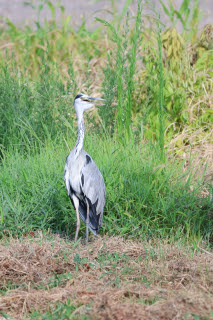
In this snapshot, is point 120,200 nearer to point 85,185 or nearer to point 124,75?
point 85,185

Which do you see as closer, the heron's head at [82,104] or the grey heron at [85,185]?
the grey heron at [85,185]

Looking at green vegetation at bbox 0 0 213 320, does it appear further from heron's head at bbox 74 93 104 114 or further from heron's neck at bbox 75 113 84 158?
heron's head at bbox 74 93 104 114

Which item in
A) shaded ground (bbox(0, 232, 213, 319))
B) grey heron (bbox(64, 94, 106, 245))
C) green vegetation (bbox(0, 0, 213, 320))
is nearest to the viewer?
shaded ground (bbox(0, 232, 213, 319))

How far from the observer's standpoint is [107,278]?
11.3 ft

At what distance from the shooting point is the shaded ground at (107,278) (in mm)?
2799

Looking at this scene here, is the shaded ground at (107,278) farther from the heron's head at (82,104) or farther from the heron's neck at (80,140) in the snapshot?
the heron's head at (82,104)

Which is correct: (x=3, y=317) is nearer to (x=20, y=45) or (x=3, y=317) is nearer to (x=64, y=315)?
(x=64, y=315)

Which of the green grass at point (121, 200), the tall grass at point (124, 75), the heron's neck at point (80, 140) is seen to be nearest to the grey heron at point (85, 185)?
the heron's neck at point (80, 140)

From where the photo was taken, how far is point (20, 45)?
8.80 metres

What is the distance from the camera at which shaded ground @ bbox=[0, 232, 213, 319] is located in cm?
280

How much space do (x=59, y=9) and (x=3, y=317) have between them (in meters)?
7.72

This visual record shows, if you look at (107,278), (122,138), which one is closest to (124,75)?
(122,138)

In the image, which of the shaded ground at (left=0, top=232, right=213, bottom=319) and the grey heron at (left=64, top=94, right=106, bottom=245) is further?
the grey heron at (left=64, top=94, right=106, bottom=245)

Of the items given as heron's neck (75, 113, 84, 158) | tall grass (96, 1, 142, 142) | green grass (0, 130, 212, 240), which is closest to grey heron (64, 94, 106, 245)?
heron's neck (75, 113, 84, 158)
